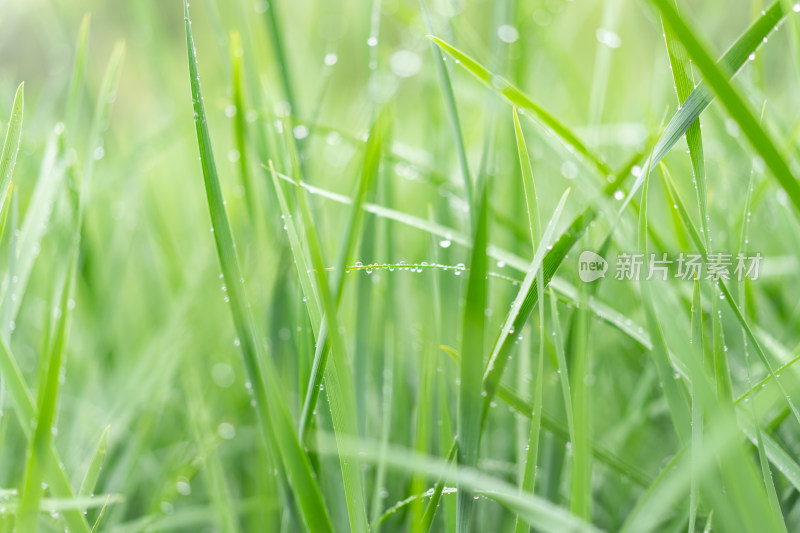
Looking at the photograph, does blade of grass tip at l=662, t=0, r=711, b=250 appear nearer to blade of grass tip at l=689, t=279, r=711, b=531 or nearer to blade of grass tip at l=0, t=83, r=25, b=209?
blade of grass tip at l=689, t=279, r=711, b=531

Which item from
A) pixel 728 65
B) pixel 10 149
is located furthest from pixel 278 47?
pixel 728 65

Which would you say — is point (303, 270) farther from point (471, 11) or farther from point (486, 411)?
point (471, 11)

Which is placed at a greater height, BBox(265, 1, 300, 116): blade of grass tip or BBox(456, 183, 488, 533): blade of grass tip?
BBox(265, 1, 300, 116): blade of grass tip

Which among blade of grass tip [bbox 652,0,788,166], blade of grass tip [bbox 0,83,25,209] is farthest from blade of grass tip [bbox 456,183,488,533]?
blade of grass tip [bbox 0,83,25,209]

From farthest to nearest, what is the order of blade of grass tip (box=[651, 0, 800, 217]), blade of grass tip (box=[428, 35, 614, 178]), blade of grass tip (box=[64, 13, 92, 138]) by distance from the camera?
blade of grass tip (box=[64, 13, 92, 138]) → blade of grass tip (box=[428, 35, 614, 178]) → blade of grass tip (box=[651, 0, 800, 217])

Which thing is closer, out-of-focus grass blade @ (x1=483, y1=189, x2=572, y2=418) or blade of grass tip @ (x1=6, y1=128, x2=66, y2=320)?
out-of-focus grass blade @ (x1=483, y1=189, x2=572, y2=418)

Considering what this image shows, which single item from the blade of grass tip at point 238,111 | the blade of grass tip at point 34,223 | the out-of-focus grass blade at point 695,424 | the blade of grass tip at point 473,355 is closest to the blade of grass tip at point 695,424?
the out-of-focus grass blade at point 695,424

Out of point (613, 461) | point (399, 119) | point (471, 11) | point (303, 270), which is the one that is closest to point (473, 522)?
point (613, 461)

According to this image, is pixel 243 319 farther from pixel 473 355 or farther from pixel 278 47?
pixel 278 47
